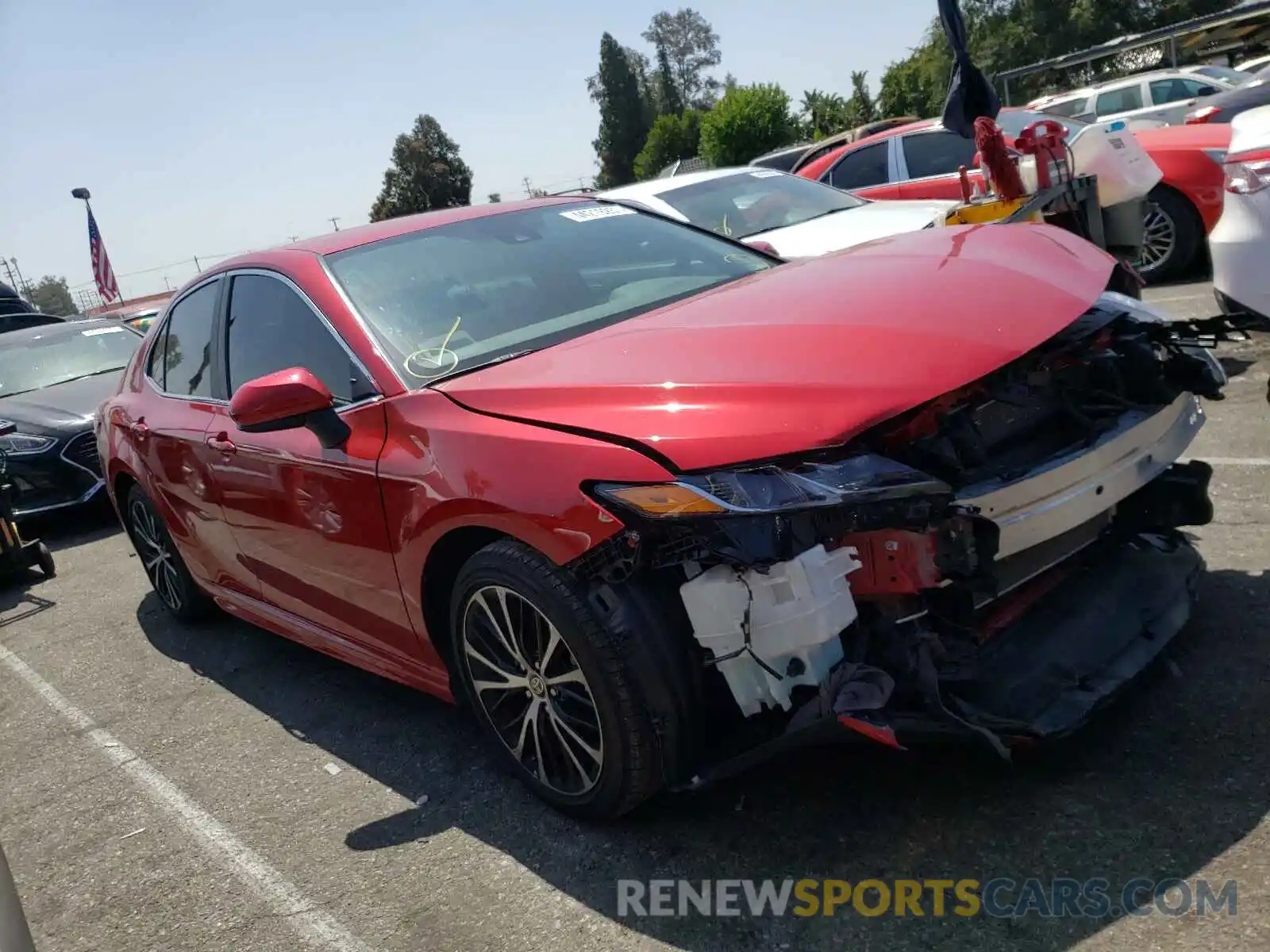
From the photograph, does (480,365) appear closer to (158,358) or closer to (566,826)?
(566,826)

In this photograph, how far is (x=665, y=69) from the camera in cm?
9669

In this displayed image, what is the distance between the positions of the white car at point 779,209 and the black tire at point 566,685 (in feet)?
13.9

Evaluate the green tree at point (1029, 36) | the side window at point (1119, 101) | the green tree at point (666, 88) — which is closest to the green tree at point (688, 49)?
the green tree at point (666, 88)

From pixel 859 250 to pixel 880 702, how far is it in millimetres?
1801

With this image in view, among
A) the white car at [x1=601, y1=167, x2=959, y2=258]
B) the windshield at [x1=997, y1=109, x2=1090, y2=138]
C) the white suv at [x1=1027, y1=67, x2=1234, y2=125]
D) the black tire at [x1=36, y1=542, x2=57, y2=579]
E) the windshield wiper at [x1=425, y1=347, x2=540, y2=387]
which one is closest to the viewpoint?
the windshield wiper at [x1=425, y1=347, x2=540, y2=387]

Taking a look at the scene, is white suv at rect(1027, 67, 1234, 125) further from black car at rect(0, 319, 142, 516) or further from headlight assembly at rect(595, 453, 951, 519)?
headlight assembly at rect(595, 453, 951, 519)

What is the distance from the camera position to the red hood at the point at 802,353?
2383mm

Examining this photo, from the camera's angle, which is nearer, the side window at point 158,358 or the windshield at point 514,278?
the windshield at point 514,278

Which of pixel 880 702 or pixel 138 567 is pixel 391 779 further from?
pixel 138 567

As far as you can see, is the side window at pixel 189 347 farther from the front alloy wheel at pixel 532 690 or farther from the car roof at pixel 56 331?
the car roof at pixel 56 331

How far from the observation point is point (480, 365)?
3.13 metres

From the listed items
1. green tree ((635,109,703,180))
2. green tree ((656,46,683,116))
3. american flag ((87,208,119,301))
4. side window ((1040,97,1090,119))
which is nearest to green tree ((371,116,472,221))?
green tree ((635,109,703,180))

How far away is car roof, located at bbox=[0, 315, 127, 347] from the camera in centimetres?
1020

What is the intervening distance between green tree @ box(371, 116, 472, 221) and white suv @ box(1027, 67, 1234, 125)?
190 feet
